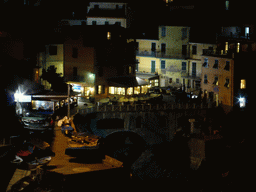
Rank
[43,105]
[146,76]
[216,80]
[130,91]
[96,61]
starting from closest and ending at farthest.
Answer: [43,105]
[216,80]
[96,61]
[130,91]
[146,76]

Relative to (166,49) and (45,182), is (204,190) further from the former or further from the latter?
(166,49)

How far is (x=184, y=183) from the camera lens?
4372cm

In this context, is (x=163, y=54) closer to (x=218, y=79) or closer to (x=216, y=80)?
(x=216, y=80)

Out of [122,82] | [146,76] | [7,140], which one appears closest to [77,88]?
[122,82]

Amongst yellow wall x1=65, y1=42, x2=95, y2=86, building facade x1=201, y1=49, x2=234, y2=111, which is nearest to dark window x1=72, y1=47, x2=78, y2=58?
yellow wall x1=65, y1=42, x2=95, y2=86

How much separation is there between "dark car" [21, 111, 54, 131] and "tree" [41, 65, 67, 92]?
9.75 metres

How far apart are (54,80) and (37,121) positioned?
12.9m

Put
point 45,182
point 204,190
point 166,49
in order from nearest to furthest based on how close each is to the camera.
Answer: point 45,182 → point 204,190 → point 166,49

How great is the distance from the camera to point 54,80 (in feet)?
180

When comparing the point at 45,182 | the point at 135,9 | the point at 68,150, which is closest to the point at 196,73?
the point at 135,9

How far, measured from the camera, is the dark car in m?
42.3

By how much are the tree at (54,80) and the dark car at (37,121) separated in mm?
9746

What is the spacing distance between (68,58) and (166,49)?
1554cm

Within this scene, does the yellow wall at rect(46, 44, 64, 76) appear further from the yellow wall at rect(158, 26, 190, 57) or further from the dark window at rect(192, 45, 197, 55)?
the dark window at rect(192, 45, 197, 55)
